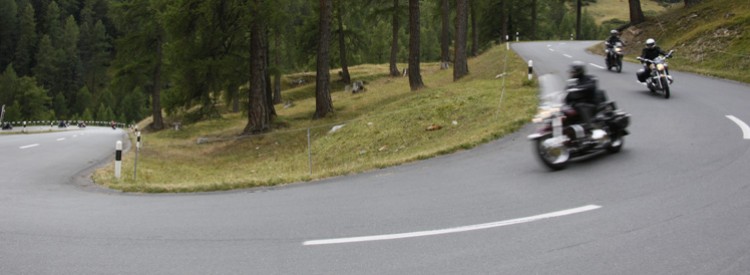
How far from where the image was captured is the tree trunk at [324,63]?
25.2 metres

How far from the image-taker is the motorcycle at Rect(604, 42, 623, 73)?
24.2m

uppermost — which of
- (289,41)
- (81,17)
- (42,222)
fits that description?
(81,17)

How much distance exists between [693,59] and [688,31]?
6397 millimetres

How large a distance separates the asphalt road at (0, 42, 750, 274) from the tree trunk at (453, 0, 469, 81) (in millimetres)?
16695

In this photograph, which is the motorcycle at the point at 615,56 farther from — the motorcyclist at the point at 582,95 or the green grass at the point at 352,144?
the motorcyclist at the point at 582,95

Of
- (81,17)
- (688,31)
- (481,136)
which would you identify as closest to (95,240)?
(481,136)

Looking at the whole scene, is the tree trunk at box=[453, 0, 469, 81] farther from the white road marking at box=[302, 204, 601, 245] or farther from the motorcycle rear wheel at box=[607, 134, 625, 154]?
the white road marking at box=[302, 204, 601, 245]

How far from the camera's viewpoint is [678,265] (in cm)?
492

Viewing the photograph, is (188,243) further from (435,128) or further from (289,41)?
(289,41)

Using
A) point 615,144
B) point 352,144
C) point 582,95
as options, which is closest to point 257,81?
point 352,144

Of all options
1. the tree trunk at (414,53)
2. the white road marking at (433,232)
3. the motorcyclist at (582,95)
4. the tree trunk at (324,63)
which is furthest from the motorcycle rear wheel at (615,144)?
the tree trunk at (414,53)

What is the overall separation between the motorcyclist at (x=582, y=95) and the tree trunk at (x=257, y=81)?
1706 centimetres

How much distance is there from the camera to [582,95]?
9875mm

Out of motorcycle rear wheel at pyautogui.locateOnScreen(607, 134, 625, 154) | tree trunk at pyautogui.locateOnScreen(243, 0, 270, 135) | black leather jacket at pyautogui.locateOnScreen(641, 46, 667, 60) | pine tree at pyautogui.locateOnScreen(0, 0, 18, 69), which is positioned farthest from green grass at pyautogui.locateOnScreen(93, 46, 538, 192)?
pine tree at pyautogui.locateOnScreen(0, 0, 18, 69)
